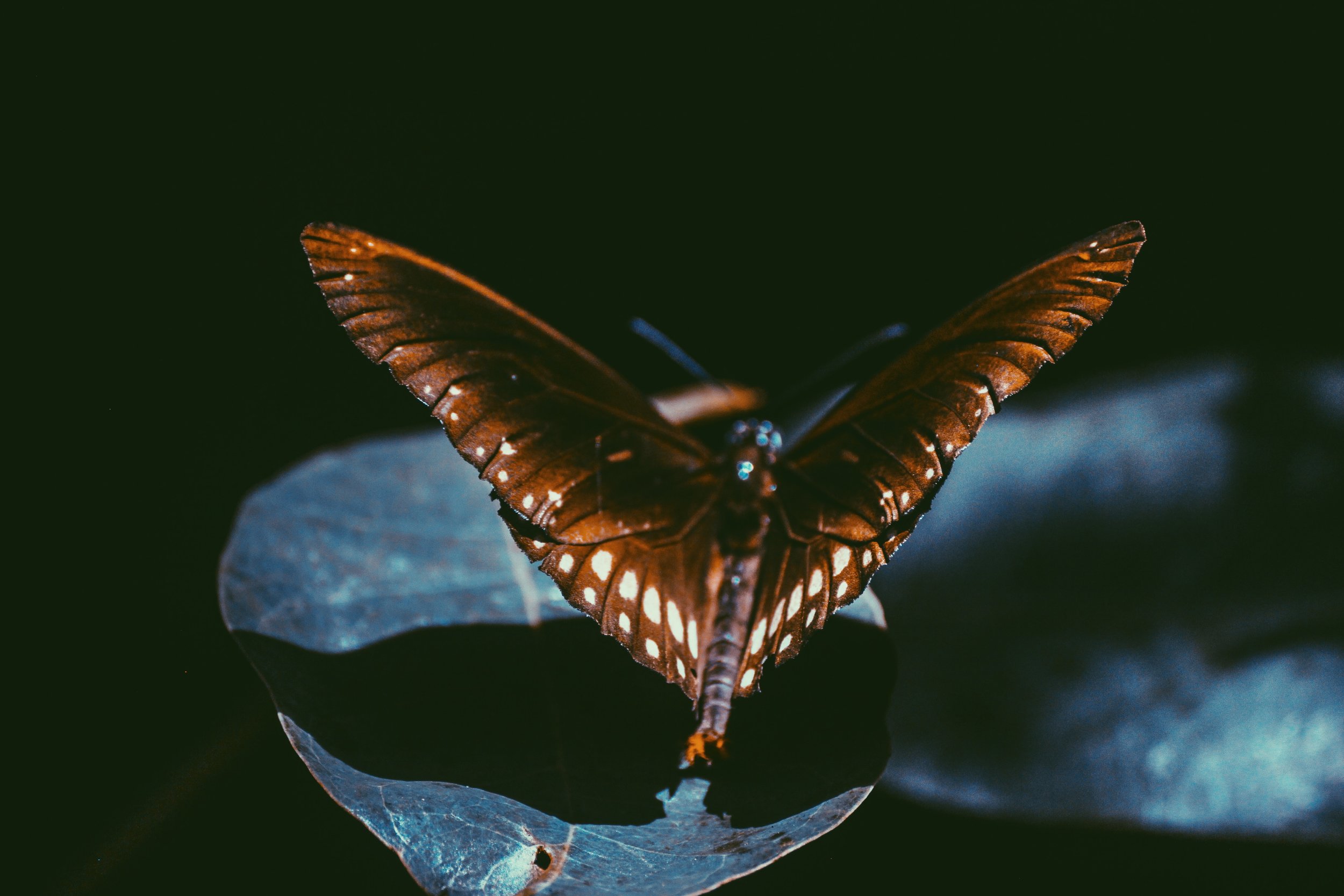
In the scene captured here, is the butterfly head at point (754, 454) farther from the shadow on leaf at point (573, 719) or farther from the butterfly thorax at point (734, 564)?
the shadow on leaf at point (573, 719)

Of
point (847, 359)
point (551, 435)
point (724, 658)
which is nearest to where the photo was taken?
point (724, 658)

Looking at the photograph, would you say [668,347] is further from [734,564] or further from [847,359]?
[734,564]

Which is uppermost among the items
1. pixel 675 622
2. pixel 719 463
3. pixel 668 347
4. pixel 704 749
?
pixel 668 347

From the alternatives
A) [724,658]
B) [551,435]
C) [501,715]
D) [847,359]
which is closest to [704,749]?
[724,658]

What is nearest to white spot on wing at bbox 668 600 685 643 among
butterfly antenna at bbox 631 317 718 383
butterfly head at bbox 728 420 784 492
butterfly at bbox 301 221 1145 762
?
butterfly at bbox 301 221 1145 762

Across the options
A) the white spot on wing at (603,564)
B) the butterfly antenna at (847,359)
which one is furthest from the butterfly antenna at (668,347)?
the white spot on wing at (603,564)

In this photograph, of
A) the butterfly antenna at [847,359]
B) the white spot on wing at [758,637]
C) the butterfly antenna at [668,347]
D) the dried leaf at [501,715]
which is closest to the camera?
the dried leaf at [501,715]

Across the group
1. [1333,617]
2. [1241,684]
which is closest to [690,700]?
[1241,684]
